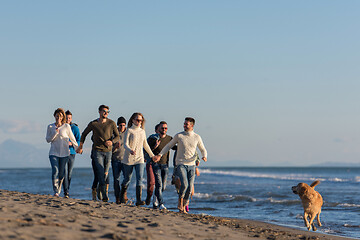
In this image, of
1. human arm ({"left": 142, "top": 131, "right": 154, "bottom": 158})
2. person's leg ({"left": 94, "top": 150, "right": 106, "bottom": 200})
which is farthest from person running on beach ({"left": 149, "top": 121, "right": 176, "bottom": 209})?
person's leg ({"left": 94, "top": 150, "right": 106, "bottom": 200})

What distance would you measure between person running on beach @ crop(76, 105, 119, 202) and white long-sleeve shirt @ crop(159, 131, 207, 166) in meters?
1.23

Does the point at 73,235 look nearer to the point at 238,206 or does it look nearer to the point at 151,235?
the point at 151,235

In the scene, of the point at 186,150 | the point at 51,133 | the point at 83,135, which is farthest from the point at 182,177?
the point at 51,133

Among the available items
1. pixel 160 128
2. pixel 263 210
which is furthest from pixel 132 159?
pixel 263 210

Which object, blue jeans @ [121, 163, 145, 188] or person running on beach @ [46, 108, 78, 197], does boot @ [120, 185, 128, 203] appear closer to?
blue jeans @ [121, 163, 145, 188]

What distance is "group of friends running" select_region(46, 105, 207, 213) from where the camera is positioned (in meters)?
10.1

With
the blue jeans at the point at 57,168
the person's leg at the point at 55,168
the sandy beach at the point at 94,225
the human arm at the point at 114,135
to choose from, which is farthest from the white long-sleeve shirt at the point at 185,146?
the person's leg at the point at 55,168

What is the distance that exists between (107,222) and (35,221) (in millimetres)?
1026

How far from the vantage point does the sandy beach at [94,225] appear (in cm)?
591

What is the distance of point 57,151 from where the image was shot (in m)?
10.3

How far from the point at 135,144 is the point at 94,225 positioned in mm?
3650

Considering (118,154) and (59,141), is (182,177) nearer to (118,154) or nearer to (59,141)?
(118,154)

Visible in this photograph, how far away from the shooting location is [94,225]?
6570 mm

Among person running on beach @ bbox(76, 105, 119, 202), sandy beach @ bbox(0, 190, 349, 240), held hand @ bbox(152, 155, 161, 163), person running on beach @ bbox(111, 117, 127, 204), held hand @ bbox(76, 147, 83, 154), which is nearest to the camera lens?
sandy beach @ bbox(0, 190, 349, 240)
